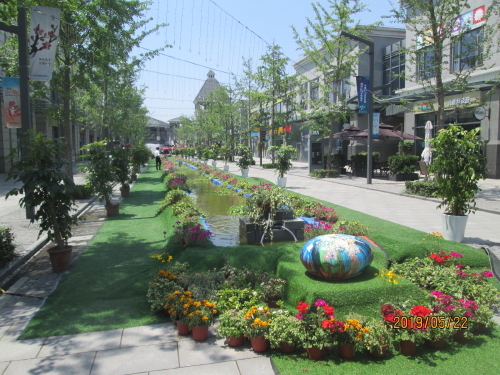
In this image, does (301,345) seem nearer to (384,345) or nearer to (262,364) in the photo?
(262,364)

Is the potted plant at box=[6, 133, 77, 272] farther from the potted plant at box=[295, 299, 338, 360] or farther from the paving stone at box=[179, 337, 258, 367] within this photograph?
the potted plant at box=[295, 299, 338, 360]

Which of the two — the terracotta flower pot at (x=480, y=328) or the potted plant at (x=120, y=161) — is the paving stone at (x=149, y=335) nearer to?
the terracotta flower pot at (x=480, y=328)

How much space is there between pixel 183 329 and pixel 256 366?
1025mm

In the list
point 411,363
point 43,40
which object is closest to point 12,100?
point 43,40

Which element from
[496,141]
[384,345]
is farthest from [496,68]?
[384,345]

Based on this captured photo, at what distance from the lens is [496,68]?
20.1 metres

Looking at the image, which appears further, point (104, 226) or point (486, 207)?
point (486, 207)

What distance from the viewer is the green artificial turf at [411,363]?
3498mm

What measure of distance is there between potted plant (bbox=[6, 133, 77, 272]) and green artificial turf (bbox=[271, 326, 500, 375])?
4590mm

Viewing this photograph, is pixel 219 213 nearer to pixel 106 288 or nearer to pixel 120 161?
pixel 120 161

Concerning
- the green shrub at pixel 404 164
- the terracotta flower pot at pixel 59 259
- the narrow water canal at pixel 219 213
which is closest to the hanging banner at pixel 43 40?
the terracotta flower pot at pixel 59 259

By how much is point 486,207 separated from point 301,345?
34.6 ft

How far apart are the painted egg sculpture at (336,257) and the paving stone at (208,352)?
4.16ft
